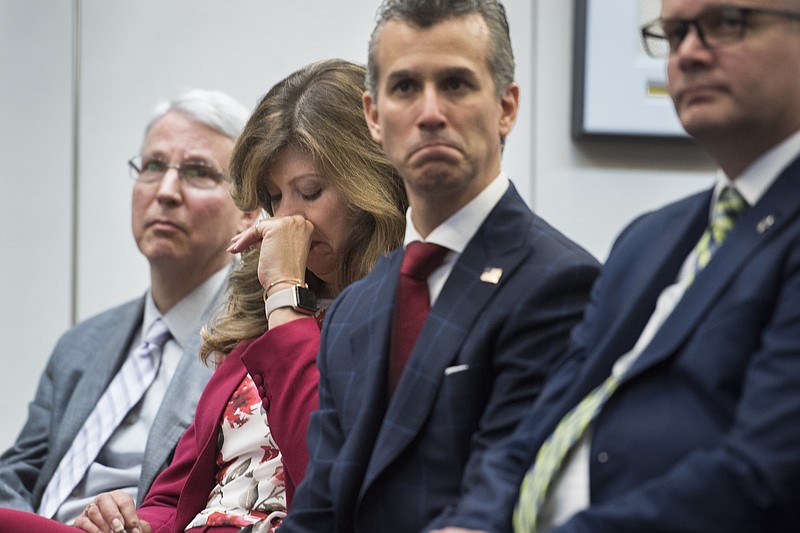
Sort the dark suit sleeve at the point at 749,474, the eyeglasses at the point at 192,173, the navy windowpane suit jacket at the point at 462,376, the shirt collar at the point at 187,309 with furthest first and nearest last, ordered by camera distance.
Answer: the eyeglasses at the point at 192,173 → the shirt collar at the point at 187,309 → the navy windowpane suit jacket at the point at 462,376 → the dark suit sleeve at the point at 749,474

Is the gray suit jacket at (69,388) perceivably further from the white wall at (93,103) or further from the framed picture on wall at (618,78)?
the framed picture on wall at (618,78)

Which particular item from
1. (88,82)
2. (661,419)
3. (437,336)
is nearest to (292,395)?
(437,336)

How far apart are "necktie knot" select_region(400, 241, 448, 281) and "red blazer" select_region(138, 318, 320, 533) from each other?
1.22 ft

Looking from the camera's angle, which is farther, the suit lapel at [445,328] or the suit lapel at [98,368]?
the suit lapel at [98,368]

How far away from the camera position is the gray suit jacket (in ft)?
→ 9.71

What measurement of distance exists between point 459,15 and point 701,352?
1.97ft

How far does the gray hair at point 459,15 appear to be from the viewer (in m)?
1.56

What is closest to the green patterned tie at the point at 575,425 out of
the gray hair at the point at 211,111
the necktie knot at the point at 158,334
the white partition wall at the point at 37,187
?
the necktie knot at the point at 158,334

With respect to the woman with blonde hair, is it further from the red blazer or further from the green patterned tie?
the green patterned tie

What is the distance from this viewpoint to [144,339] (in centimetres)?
308

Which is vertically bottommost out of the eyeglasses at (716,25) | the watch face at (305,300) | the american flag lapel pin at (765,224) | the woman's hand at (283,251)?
the watch face at (305,300)

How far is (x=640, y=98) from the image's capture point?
11.8 ft

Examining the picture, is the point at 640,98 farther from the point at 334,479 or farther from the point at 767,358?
the point at 767,358

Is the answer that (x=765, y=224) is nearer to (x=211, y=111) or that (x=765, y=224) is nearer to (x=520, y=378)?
(x=520, y=378)
